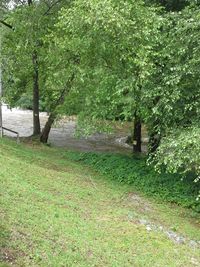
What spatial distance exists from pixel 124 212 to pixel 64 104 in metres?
7.55

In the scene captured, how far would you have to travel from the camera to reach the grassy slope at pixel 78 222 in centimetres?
946

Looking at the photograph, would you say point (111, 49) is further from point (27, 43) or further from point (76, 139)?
point (76, 139)

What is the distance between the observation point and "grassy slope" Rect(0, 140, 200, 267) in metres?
9.46

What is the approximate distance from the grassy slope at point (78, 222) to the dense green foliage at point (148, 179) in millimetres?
582

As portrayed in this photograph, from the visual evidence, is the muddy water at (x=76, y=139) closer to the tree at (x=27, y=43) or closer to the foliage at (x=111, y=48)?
the tree at (x=27, y=43)

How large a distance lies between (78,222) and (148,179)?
5.68 m

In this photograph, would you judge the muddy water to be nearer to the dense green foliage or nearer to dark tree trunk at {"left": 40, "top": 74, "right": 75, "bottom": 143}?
dark tree trunk at {"left": 40, "top": 74, "right": 75, "bottom": 143}

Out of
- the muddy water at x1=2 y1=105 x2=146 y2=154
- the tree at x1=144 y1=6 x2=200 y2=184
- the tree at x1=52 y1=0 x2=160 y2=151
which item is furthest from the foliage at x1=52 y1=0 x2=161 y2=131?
the muddy water at x1=2 y1=105 x2=146 y2=154

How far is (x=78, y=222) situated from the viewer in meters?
11.5

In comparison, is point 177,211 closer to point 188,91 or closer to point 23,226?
point 188,91

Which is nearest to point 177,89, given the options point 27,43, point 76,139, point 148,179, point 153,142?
point 153,142

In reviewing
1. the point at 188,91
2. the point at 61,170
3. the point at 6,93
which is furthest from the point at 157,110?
the point at 6,93

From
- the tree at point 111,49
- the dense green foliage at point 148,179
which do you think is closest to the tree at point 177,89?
the tree at point 111,49

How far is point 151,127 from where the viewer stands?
1684 centimetres
